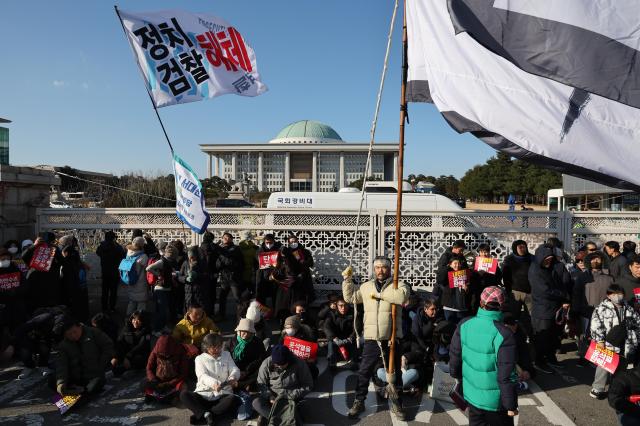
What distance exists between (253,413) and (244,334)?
3.00 feet

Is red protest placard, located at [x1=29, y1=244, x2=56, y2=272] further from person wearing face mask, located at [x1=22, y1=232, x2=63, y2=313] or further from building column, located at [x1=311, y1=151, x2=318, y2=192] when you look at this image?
building column, located at [x1=311, y1=151, x2=318, y2=192]

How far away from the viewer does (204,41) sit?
6707 millimetres

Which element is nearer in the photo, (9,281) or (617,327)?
→ (617,327)

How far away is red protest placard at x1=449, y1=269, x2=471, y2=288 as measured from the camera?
5954 mm

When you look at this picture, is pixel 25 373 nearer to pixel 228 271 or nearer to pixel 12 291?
pixel 12 291

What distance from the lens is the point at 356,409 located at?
426 cm

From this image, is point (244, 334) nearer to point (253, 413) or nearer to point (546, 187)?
point (253, 413)

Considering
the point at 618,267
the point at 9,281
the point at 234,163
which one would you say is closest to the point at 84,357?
the point at 9,281

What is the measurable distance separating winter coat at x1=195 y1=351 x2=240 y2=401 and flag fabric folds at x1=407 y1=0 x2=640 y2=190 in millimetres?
3362

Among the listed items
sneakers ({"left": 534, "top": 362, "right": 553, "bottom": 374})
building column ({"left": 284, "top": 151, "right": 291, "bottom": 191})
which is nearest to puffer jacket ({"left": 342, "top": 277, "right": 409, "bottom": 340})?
sneakers ({"left": 534, "top": 362, "right": 553, "bottom": 374})

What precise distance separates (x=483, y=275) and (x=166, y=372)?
4.52m

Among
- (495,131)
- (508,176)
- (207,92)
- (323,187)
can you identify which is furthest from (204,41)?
(323,187)

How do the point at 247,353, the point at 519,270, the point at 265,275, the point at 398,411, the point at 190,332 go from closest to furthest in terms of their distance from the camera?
1. the point at 398,411
2. the point at 247,353
3. the point at 190,332
4. the point at 519,270
5. the point at 265,275

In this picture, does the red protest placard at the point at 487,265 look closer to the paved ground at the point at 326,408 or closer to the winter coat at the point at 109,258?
the paved ground at the point at 326,408
